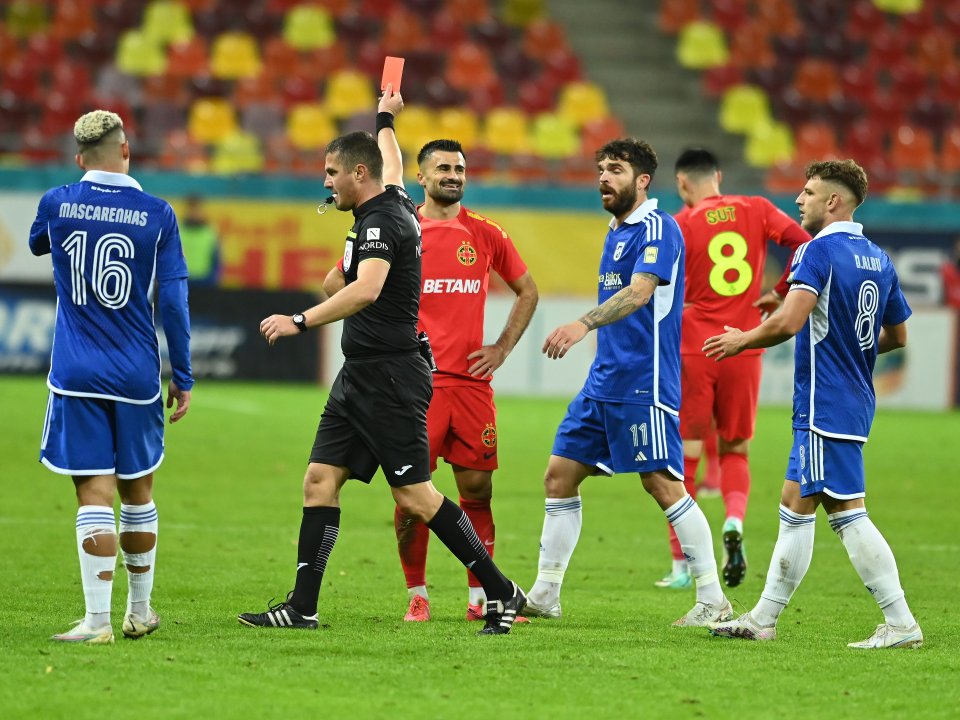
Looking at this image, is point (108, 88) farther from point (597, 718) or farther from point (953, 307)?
point (597, 718)

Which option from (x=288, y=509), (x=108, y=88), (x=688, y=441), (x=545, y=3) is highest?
(x=545, y=3)

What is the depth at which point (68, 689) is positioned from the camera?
516 centimetres

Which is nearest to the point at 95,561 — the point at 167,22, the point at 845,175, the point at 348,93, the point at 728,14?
the point at 845,175

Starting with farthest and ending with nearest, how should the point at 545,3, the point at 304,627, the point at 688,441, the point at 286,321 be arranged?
the point at 545,3 → the point at 688,441 → the point at 304,627 → the point at 286,321

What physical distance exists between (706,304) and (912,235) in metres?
12.6

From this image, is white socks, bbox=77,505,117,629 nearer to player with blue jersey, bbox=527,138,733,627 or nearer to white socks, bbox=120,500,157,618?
white socks, bbox=120,500,157,618

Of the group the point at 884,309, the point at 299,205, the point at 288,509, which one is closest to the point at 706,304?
the point at 884,309

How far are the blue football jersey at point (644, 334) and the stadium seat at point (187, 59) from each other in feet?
61.3

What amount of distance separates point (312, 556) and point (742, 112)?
20.9m

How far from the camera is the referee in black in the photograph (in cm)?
644

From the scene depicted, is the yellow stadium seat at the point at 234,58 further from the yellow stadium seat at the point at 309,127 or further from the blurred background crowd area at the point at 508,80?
the yellow stadium seat at the point at 309,127

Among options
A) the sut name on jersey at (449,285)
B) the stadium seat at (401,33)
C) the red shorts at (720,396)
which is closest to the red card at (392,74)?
the sut name on jersey at (449,285)

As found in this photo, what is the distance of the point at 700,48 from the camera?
1085 inches

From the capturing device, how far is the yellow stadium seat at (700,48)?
27.5 metres
